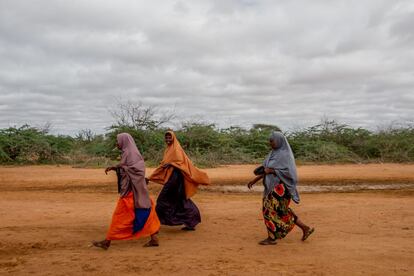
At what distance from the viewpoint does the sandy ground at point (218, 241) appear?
18.5 feet

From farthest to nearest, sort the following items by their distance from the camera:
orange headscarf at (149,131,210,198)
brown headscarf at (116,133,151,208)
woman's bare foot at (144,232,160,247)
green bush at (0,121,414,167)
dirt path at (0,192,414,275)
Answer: green bush at (0,121,414,167), orange headscarf at (149,131,210,198), woman's bare foot at (144,232,160,247), brown headscarf at (116,133,151,208), dirt path at (0,192,414,275)

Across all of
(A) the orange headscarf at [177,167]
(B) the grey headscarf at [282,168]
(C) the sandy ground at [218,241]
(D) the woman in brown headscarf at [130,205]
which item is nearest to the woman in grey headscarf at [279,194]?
(B) the grey headscarf at [282,168]

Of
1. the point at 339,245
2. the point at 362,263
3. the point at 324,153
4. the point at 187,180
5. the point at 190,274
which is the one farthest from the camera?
the point at 324,153

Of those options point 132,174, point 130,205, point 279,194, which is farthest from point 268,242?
point 132,174

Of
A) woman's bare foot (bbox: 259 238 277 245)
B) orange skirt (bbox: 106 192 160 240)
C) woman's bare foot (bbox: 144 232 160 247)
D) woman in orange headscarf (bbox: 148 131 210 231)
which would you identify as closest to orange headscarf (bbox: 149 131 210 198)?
woman in orange headscarf (bbox: 148 131 210 231)

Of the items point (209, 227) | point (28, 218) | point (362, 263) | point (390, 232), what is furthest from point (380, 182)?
point (28, 218)

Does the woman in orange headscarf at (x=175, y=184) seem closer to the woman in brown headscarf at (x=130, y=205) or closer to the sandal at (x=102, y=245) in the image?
the woman in brown headscarf at (x=130, y=205)

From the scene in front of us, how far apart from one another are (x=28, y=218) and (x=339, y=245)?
550cm

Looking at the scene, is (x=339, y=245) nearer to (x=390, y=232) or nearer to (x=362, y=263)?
(x=362, y=263)

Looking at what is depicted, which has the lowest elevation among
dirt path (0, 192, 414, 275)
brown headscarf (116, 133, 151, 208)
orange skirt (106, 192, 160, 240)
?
dirt path (0, 192, 414, 275)

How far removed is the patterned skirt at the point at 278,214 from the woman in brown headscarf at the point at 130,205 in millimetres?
1649

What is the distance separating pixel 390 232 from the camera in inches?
301

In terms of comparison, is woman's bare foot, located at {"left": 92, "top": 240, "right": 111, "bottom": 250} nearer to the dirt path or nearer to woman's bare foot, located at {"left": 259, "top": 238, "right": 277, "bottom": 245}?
the dirt path

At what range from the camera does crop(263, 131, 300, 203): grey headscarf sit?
22.4 feet
